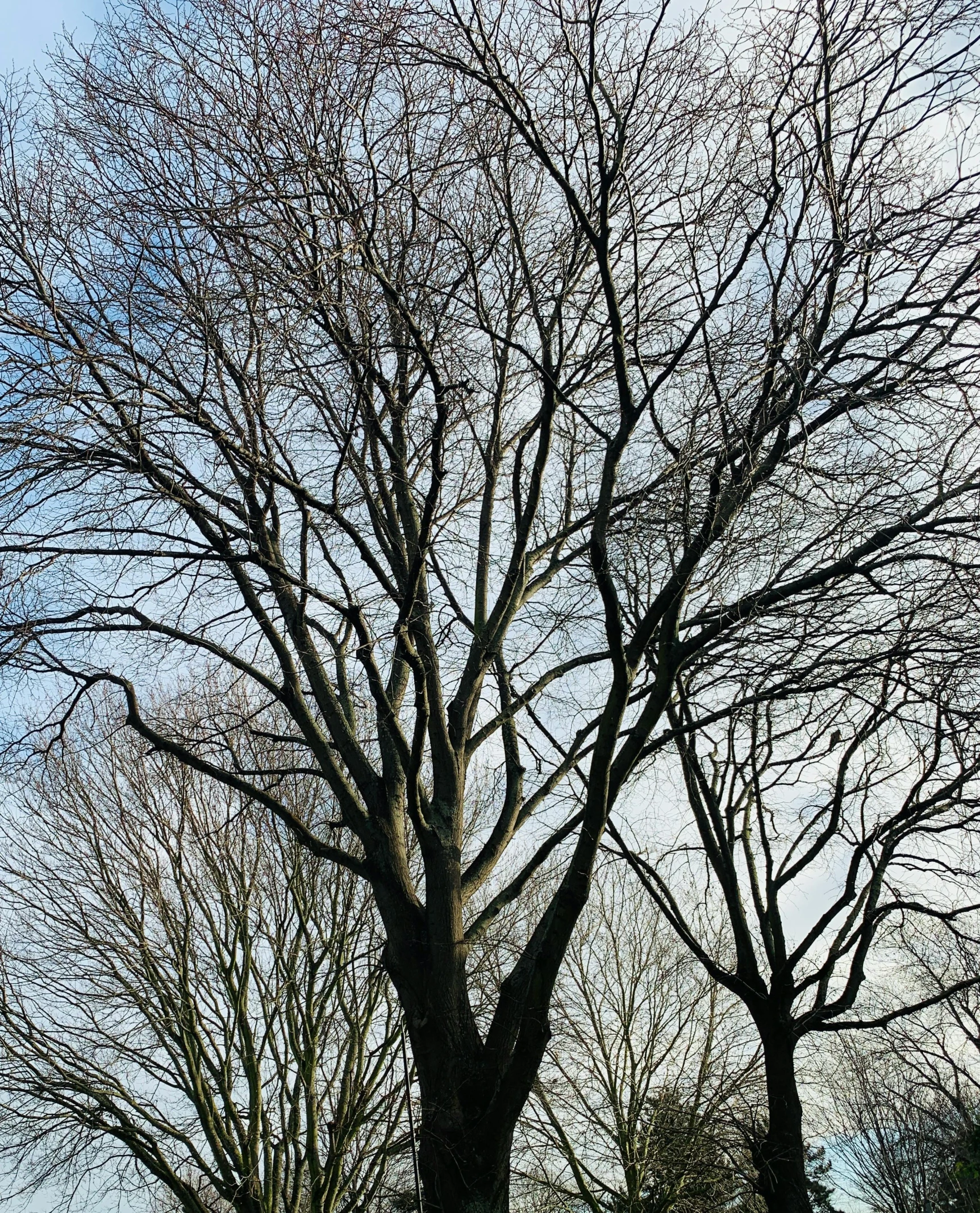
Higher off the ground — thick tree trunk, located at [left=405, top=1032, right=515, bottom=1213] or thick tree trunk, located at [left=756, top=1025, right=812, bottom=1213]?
Answer: thick tree trunk, located at [left=756, top=1025, right=812, bottom=1213]

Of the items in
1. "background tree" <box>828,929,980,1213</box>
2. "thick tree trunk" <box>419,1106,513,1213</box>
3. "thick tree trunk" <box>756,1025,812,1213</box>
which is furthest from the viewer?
"background tree" <box>828,929,980,1213</box>

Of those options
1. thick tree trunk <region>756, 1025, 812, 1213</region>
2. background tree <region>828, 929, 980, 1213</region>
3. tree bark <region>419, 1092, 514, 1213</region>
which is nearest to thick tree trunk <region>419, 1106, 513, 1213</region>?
tree bark <region>419, 1092, 514, 1213</region>

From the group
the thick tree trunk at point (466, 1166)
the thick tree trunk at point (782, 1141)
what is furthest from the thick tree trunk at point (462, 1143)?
the thick tree trunk at point (782, 1141)

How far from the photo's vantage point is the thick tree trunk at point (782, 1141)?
7.12m

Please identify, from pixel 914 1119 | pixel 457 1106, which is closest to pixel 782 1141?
pixel 457 1106

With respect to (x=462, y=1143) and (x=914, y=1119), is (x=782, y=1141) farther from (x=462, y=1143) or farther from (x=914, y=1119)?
(x=914, y=1119)

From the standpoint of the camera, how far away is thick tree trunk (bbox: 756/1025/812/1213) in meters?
7.12

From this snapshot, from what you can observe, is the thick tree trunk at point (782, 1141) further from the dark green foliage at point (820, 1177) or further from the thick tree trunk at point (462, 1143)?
the dark green foliage at point (820, 1177)

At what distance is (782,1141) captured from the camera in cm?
720

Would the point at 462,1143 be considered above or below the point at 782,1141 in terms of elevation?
below

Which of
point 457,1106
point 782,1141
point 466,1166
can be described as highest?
point 782,1141

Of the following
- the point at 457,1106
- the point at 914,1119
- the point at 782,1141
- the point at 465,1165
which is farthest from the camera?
the point at 914,1119

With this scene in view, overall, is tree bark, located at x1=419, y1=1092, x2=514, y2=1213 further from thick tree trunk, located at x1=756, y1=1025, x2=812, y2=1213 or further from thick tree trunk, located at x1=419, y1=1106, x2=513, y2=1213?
thick tree trunk, located at x1=756, y1=1025, x2=812, y2=1213

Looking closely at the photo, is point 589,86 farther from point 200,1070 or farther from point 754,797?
point 200,1070
